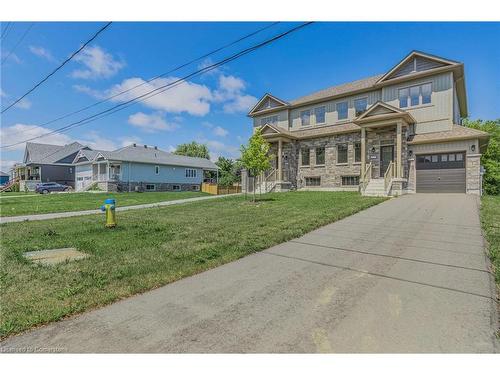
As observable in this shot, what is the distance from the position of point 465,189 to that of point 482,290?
15.4 m

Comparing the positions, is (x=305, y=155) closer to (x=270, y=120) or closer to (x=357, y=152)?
(x=357, y=152)

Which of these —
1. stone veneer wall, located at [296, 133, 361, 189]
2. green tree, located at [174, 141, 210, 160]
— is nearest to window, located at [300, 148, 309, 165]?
stone veneer wall, located at [296, 133, 361, 189]

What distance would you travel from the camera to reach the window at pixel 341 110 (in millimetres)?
21444

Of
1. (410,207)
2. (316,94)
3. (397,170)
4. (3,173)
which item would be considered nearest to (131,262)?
(410,207)

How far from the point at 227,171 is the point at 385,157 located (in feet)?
93.2

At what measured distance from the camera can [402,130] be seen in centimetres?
1761

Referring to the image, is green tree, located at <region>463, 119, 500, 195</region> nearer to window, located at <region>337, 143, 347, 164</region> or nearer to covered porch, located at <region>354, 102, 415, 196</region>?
covered porch, located at <region>354, 102, 415, 196</region>

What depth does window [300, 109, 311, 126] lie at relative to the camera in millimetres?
23484

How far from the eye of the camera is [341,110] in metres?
21.7

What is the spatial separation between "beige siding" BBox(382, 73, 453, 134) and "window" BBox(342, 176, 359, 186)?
4.94 meters

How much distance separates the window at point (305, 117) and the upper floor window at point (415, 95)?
713 cm

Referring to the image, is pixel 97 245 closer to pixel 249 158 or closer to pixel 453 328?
pixel 453 328

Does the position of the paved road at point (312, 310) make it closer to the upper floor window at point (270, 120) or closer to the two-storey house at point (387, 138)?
the two-storey house at point (387, 138)
